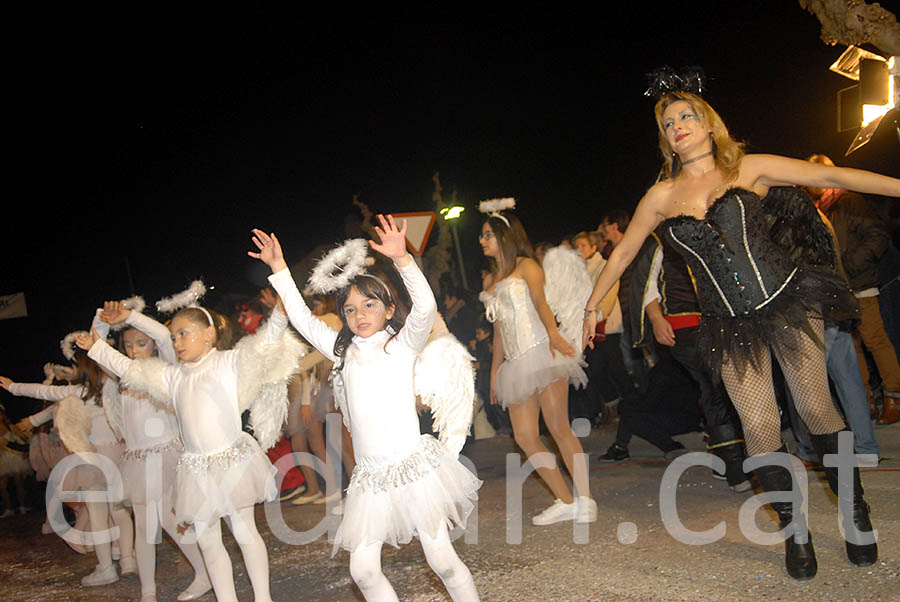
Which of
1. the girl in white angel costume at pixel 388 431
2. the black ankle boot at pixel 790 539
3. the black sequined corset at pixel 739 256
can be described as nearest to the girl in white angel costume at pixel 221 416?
the girl in white angel costume at pixel 388 431

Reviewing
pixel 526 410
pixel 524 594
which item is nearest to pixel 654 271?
pixel 526 410

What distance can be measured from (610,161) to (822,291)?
13764 mm

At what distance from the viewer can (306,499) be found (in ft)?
23.7

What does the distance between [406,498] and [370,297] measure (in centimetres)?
92

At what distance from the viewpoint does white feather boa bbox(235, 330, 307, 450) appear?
4.32 meters

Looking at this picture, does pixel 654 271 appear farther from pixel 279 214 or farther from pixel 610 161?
pixel 279 214

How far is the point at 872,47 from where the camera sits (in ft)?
15.4

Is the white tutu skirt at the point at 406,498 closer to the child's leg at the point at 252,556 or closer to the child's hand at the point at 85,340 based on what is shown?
the child's leg at the point at 252,556

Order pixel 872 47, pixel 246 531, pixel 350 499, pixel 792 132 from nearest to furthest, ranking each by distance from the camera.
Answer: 1. pixel 350 499
2. pixel 246 531
3. pixel 872 47
4. pixel 792 132

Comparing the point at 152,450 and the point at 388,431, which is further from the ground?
the point at 388,431

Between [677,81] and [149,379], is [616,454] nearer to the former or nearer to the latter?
[677,81]

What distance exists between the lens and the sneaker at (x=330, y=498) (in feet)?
23.1

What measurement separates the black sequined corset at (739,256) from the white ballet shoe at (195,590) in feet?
11.0

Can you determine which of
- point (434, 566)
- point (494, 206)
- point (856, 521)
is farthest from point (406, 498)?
point (494, 206)
